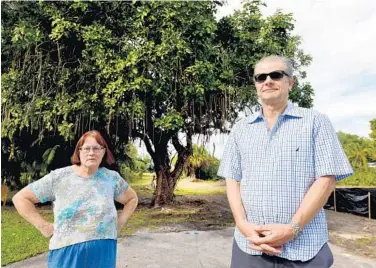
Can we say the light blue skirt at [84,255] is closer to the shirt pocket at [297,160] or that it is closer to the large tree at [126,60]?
the shirt pocket at [297,160]

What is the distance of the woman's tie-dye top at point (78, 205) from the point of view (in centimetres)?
218

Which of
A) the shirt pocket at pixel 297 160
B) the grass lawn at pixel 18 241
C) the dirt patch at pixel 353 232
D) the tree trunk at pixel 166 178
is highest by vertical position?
the shirt pocket at pixel 297 160

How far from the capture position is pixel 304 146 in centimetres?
180

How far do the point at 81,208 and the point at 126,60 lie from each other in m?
5.58

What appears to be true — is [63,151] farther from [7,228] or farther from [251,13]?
[251,13]

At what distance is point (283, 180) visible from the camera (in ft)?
5.90

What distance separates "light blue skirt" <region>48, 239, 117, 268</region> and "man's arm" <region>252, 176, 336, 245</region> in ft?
3.09

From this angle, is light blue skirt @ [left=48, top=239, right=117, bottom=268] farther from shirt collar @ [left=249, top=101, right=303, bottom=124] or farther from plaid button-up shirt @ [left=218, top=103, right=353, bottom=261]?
shirt collar @ [left=249, top=101, right=303, bottom=124]

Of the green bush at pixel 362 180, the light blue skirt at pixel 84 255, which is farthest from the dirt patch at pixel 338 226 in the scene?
the green bush at pixel 362 180

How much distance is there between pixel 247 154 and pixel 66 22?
6.79 m

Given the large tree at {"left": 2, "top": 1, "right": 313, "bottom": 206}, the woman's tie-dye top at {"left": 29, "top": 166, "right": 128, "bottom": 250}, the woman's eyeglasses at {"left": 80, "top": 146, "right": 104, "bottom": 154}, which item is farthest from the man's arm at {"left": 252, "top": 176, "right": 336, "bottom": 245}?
the large tree at {"left": 2, "top": 1, "right": 313, "bottom": 206}

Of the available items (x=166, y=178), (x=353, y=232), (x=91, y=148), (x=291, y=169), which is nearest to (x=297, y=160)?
(x=291, y=169)

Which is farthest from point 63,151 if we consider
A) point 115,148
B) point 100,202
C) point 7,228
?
point 100,202

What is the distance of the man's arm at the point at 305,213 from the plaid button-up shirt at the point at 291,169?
0.12ft
